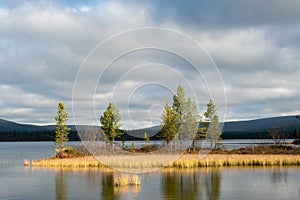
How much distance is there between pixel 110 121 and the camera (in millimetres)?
71000

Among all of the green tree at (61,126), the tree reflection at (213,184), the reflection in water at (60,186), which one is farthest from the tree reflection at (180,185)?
the green tree at (61,126)

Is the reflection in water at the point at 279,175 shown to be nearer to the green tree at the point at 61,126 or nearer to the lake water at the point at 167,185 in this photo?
the lake water at the point at 167,185

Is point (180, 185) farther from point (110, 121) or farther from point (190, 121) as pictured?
point (110, 121)

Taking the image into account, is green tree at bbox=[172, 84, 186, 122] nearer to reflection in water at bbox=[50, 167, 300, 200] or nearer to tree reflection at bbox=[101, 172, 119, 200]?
reflection in water at bbox=[50, 167, 300, 200]


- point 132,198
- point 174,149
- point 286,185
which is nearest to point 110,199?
point 132,198

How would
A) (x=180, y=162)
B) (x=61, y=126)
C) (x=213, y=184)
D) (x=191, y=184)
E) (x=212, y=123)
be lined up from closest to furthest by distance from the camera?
(x=213, y=184) → (x=191, y=184) → (x=180, y=162) → (x=61, y=126) → (x=212, y=123)

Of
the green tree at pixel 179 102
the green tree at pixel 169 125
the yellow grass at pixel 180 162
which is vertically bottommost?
the yellow grass at pixel 180 162

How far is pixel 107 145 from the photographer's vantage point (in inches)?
2758

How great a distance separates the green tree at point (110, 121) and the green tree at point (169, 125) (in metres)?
7.48

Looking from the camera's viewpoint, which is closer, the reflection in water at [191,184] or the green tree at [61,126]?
the reflection in water at [191,184]

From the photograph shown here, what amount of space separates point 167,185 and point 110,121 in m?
41.1

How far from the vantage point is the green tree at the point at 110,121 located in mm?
70312

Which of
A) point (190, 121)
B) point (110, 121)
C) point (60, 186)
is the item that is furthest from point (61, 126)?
point (60, 186)

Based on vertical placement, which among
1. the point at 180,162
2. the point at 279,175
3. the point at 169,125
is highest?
the point at 169,125
